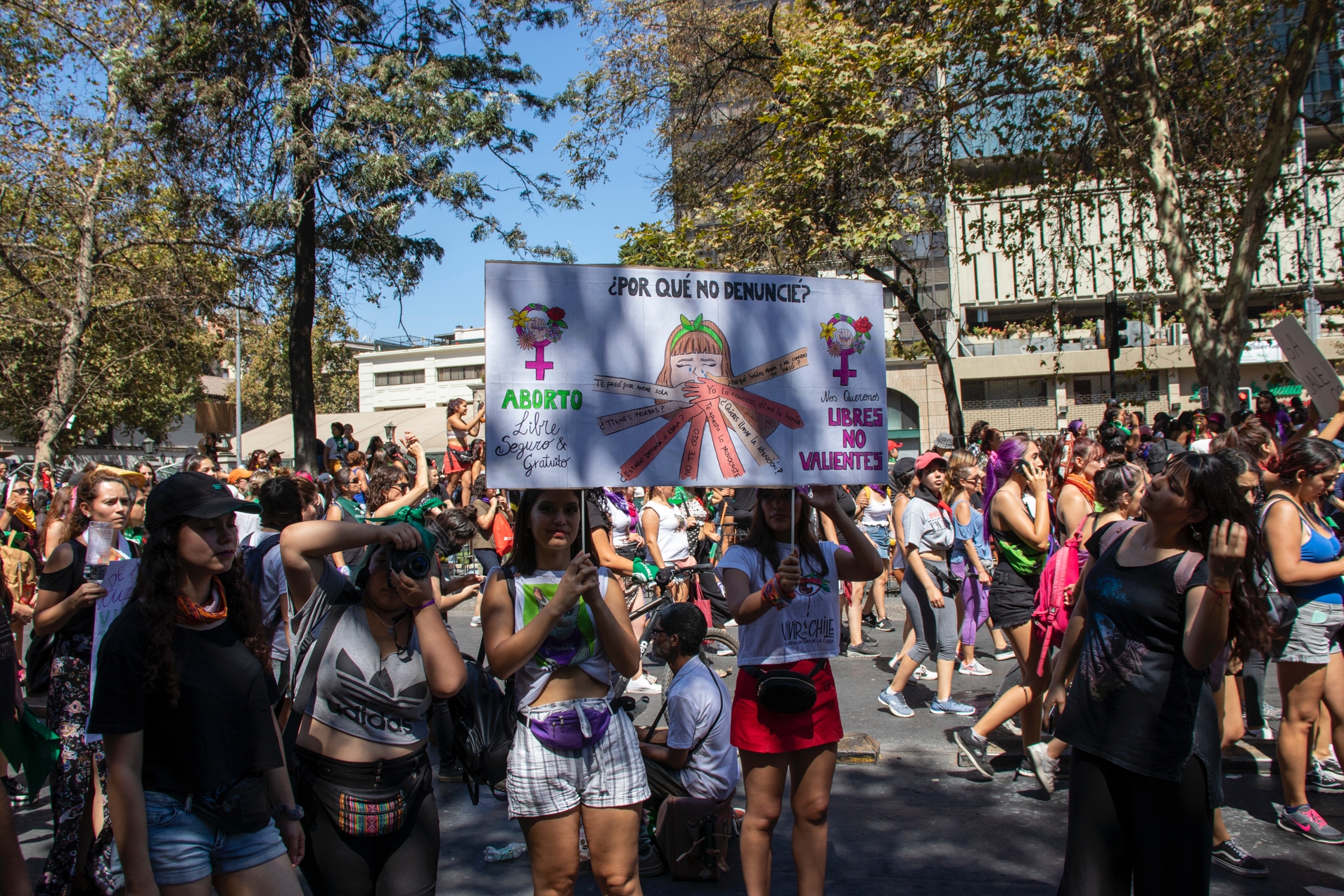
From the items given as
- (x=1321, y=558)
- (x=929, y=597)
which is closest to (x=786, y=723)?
(x=1321, y=558)

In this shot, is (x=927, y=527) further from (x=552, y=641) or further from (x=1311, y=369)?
(x=552, y=641)

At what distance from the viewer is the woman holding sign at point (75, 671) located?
13.4ft

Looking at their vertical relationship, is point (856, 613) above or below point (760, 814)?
below

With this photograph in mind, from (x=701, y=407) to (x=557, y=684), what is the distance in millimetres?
1097

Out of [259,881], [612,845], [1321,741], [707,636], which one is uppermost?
[259,881]

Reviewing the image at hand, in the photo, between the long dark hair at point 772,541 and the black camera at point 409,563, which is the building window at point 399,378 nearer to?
the long dark hair at point 772,541

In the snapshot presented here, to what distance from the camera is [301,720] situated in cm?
305

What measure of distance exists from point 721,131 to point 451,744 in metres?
17.1

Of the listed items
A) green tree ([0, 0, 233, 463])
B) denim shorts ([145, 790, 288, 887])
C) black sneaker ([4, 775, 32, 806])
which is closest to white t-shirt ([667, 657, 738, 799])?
denim shorts ([145, 790, 288, 887])

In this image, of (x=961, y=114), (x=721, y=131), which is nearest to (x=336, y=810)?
(x=961, y=114)

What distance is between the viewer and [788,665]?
3.83 meters

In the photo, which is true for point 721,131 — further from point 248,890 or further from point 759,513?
point 248,890

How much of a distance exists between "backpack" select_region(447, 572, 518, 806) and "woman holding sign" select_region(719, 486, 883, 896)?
3.19 ft

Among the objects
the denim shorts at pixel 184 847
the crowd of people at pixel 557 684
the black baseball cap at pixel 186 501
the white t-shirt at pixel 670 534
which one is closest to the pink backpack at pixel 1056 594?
the crowd of people at pixel 557 684
